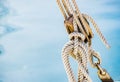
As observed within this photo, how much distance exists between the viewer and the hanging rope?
14.1 ft

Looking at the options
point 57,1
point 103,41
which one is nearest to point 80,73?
point 103,41

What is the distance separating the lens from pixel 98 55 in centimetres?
455

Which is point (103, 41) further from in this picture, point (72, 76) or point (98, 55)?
point (72, 76)

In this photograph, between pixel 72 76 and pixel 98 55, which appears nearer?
pixel 72 76

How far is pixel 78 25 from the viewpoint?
441 cm

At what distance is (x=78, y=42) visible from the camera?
14.4ft

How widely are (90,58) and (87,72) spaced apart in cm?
18

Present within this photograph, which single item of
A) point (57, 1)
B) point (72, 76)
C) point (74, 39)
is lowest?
point (72, 76)

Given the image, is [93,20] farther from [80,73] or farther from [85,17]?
[80,73]

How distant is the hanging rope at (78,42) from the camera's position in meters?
4.31

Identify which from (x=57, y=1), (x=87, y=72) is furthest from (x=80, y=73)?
(x=57, y=1)

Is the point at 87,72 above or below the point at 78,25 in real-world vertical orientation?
below

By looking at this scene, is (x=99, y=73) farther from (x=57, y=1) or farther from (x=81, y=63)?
(x=57, y=1)

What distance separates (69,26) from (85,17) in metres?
0.18
